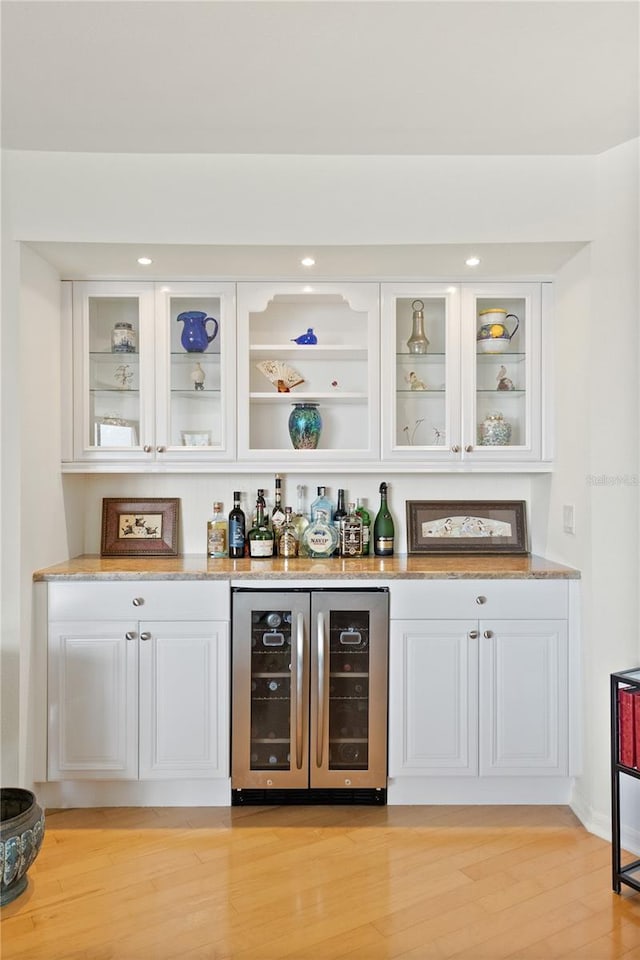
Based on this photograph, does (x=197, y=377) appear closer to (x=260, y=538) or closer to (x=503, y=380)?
(x=260, y=538)

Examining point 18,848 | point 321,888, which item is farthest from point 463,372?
point 18,848

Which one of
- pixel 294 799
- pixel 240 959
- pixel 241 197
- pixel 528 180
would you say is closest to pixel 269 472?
pixel 241 197

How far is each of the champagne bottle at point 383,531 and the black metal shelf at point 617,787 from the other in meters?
1.18

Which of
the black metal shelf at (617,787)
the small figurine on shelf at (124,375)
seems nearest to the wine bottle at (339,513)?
the small figurine on shelf at (124,375)

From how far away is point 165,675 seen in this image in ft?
8.66

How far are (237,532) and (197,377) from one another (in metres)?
0.73

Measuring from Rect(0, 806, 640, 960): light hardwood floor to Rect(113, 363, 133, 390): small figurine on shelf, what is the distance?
1.78 meters

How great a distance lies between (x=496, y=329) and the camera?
117 inches

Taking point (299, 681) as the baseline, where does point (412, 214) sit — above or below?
above

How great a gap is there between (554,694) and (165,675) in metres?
1.55

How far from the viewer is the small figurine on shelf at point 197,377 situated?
299 cm

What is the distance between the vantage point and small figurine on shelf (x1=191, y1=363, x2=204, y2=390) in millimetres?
2992

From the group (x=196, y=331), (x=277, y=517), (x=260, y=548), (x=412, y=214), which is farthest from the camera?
(x=277, y=517)

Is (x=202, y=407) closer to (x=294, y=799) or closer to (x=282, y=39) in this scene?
(x=282, y=39)
